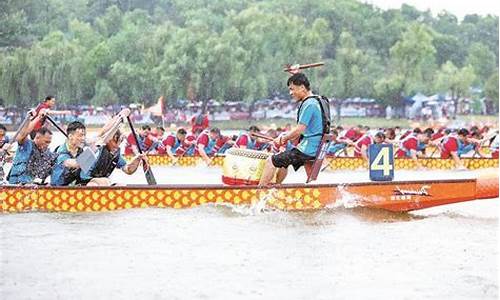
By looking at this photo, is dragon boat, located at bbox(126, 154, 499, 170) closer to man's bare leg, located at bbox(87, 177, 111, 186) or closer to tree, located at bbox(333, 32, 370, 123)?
man's bare leg, located at bbox(87, 177, 111, 186)

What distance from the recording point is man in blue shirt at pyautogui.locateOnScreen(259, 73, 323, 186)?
7816 mm

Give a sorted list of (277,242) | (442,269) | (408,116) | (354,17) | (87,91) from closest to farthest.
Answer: (442,269) < (277,242) < (87,91) < (408,116) < (354,17)

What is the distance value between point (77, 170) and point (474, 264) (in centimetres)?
346

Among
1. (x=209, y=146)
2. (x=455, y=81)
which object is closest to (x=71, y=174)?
(x=209, y=146)

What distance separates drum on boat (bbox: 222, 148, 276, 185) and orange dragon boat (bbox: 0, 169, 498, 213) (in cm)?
26

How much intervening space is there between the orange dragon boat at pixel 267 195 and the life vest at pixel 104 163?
14.0 inches

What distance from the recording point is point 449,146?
Answer: 15.9m

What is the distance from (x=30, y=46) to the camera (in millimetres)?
30922

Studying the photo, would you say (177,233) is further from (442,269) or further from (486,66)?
(486,66)

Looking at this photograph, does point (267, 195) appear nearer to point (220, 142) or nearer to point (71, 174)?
point (71, 174)

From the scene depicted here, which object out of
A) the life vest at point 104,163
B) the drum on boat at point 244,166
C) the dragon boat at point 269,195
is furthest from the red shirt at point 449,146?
the life vest at point 104,163

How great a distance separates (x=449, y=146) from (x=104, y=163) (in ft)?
29.3

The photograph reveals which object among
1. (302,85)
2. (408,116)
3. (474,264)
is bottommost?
(408,116)

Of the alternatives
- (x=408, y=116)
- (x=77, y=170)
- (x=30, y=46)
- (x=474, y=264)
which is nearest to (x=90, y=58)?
(x=30, y=46)
